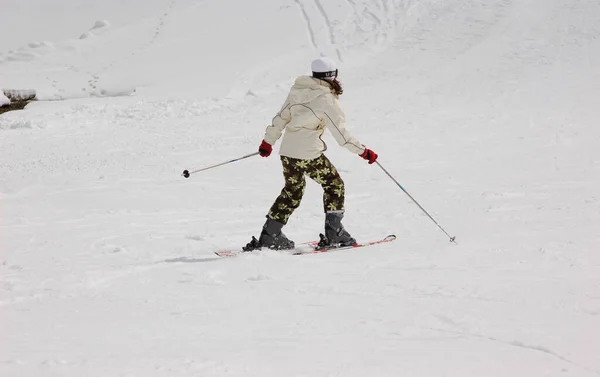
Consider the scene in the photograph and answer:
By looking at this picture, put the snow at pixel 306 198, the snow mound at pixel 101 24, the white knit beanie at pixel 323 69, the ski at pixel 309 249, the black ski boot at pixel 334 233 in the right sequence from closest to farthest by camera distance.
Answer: the snow at pixel 306 198, the white knit beanie at pixel 323 69, the ski at pixel 309 249, the black ski boot at pixel 334 233, the snow mound at pixel 101 24

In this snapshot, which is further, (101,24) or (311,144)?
(101,24)

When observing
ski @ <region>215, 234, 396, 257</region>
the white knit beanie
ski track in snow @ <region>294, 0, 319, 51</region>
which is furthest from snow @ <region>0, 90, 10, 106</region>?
the white knit beanie

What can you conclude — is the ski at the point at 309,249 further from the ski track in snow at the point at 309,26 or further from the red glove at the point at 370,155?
the ski track in snow at the point at 309,26

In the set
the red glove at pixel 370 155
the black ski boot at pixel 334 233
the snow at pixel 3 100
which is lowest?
the snow at pixel 3 100

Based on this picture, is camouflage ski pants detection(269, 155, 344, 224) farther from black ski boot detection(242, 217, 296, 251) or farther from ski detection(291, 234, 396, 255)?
ski detection(291, 234, 396, 255)

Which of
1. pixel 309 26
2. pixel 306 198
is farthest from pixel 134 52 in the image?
pixel 306 198

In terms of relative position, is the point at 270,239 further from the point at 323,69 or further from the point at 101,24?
the point at 101,24

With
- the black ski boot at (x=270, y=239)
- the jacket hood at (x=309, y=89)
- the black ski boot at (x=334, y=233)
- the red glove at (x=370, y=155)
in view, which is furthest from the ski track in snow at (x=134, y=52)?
the red glove at (x=370, y=155)

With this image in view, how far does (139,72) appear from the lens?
59.5 ft

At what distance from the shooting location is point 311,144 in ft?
18.4

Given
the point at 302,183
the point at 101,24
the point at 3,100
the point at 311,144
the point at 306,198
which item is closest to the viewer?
the point at 311,144

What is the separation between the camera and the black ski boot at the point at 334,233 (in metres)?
6.00

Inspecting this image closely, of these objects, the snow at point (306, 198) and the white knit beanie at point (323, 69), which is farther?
the white knit beanie at point (323, 69)

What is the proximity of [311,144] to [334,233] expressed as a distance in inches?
35.2
